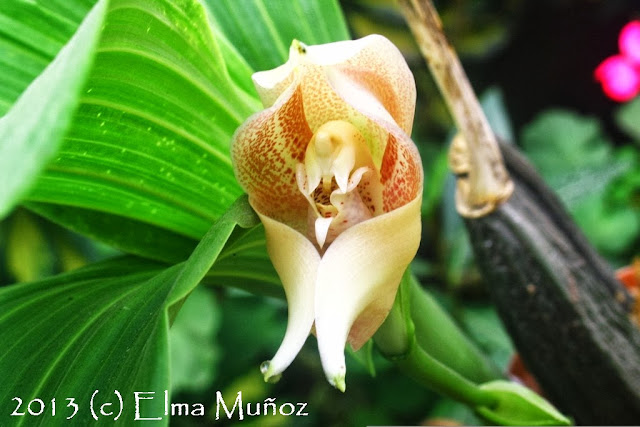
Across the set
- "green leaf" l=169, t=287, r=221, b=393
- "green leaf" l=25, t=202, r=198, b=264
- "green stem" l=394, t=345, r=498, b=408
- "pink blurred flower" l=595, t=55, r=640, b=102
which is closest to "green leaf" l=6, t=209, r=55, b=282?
"green leaf" l=169, t=287, r=221, b=393

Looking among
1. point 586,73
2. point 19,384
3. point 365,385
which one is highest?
point 586,73

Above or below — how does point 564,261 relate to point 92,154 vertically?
below

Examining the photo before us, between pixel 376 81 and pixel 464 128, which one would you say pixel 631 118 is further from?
pixel 376 81

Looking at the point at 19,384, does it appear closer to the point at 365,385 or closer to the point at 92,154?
the point at 92,154

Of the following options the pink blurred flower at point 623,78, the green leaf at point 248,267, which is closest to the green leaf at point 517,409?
the green leaf at point 248,267

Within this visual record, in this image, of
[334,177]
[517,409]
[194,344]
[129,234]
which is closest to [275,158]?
[334,177]

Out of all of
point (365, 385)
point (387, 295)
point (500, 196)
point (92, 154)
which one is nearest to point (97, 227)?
point (92, 154)

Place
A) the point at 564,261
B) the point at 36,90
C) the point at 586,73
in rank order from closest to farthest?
the point at 36,90 → the point at 564,261 → the point at 586,73

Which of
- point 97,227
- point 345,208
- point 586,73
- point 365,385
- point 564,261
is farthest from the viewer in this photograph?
point 586,73
